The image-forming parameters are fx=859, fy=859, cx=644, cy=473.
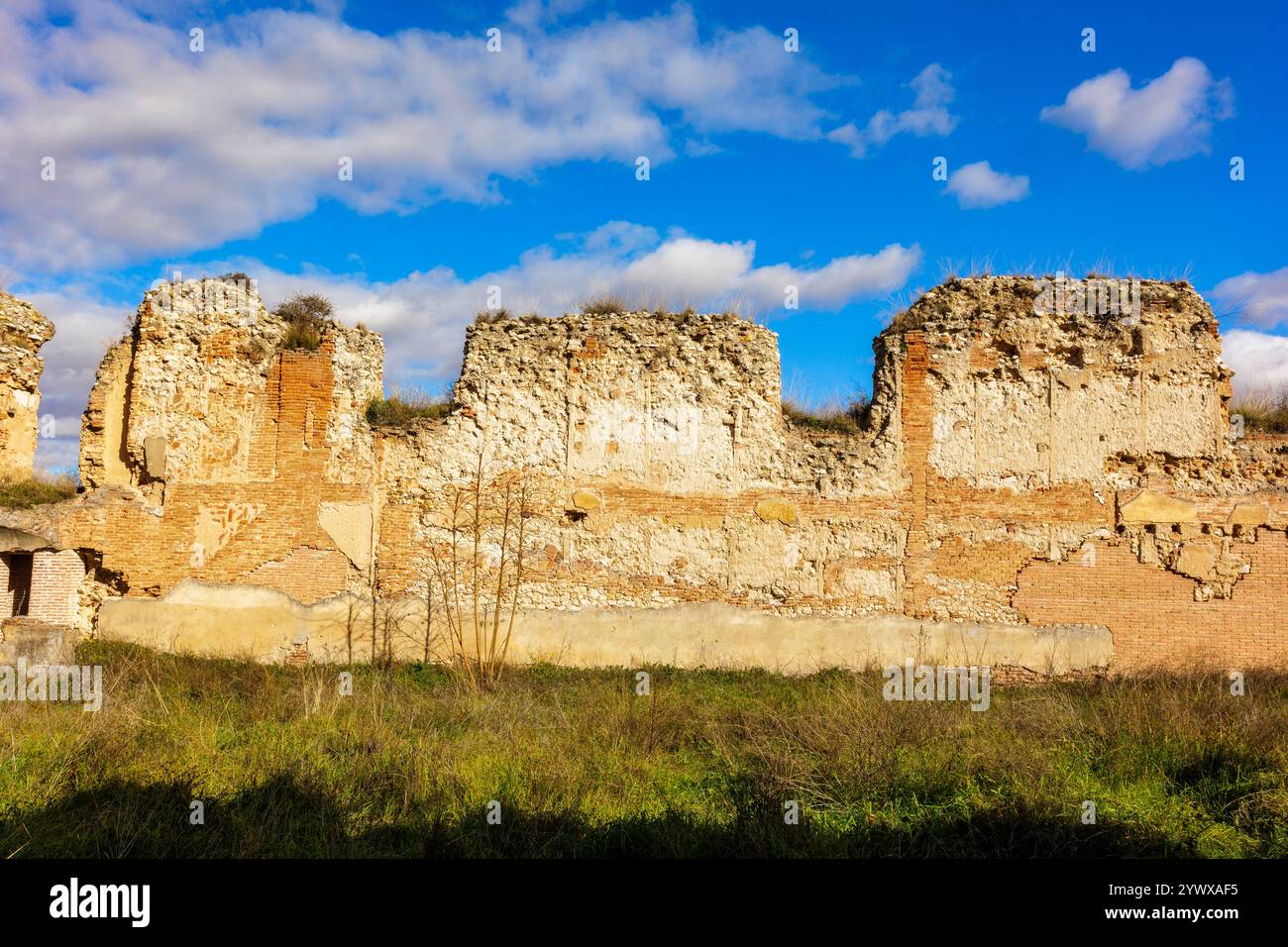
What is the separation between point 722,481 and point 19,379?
8146 mm

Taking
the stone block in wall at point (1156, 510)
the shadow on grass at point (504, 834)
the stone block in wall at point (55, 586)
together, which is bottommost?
the shadow on grass at point (504, 834)

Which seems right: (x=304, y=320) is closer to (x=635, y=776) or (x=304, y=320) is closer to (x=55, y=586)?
(x=55, y=586)

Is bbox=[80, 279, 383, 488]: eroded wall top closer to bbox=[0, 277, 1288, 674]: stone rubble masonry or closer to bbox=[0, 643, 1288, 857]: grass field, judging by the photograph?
bbox=[0, 277, 1288, 674]: stone rubble masonry

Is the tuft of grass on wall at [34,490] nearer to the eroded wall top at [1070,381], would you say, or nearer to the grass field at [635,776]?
the grass field at [635,776]

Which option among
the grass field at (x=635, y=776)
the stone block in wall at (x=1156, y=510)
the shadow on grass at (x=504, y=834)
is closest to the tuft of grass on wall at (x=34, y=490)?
the grass field at (x=635, y=776)

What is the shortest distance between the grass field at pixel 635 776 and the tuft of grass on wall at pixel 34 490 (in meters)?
3.00

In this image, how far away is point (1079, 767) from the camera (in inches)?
224

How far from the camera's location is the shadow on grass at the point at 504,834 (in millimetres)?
4207

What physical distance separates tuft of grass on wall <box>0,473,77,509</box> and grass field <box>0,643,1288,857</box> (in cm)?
300

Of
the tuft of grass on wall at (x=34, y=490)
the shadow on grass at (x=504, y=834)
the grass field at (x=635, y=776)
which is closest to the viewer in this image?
the shadow on grass at (x=504, y=834)

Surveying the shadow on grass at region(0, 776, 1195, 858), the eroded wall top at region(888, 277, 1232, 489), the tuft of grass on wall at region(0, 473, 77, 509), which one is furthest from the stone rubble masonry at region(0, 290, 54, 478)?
the eroded wall top at region(888, 277, 1232, 489)

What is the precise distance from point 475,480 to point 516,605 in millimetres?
1499

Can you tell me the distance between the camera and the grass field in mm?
4398
